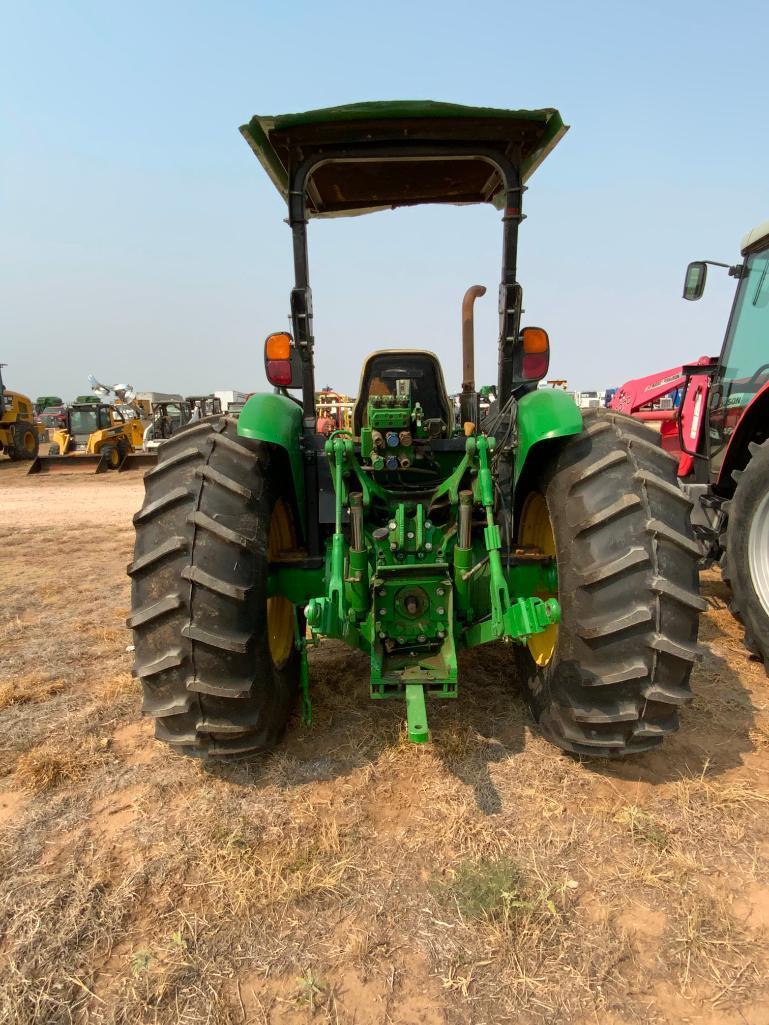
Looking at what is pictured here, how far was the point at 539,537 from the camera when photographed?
3.24 meters

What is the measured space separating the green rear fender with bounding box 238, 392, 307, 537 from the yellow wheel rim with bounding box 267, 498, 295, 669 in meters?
0.15

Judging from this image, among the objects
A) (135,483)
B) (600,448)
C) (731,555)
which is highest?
(600,448)

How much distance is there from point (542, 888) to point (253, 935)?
2.91 feet

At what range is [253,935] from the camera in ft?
5.96

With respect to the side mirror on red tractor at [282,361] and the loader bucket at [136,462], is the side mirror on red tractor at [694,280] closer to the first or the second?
the side mirror on red tractor at [282,361]

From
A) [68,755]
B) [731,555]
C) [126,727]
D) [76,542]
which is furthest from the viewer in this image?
[76,542]

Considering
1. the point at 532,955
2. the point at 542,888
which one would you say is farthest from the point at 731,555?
the point at 532,955

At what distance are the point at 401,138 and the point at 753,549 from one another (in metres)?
2.90

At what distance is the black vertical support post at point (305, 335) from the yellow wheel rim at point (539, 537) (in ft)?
3.57

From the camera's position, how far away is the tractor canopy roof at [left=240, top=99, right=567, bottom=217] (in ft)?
8.42

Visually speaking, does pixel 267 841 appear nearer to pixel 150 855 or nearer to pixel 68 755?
pixel 150 855

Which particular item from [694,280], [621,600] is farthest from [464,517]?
[694,280]

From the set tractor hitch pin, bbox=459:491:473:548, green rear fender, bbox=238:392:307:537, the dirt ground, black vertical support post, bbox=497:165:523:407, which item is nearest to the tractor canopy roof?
black vertical support post, bbox=497:165:523:407

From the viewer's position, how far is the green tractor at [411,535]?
7.41ft
